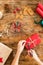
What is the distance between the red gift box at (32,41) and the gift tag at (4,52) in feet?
0.36

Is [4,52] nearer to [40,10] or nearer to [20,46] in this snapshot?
[20,46]

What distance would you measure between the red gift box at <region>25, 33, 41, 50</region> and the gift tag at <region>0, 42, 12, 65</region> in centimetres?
11

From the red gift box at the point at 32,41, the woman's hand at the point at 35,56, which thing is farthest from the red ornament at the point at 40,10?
the woman's hand at the point at 35,56

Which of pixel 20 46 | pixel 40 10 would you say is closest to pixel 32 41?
pixel 20 46

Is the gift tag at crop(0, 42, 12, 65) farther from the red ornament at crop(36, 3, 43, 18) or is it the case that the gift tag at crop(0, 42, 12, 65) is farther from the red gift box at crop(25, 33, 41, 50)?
the red ornament at crop(36, 3, 43, 18)

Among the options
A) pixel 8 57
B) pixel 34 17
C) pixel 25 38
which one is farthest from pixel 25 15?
pixel 8 57

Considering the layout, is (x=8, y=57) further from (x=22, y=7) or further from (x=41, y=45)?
(x=22, y=7)

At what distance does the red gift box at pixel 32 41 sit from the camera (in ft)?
4.09

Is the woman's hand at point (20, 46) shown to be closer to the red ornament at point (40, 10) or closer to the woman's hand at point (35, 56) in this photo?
the woman's hand at point (35, 56)

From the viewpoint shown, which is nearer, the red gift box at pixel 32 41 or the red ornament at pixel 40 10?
the red gift box at pixel 32 41

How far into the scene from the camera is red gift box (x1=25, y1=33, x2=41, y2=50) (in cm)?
125

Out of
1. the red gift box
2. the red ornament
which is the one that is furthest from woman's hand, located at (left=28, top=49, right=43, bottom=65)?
the red ornament

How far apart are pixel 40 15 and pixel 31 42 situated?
9.4 inches

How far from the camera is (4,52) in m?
1.21
